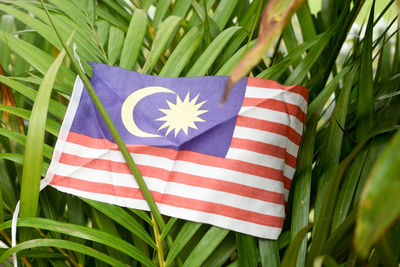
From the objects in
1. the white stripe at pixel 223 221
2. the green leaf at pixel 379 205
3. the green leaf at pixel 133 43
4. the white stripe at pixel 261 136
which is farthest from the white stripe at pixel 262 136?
the green leaf at pixel 379 205

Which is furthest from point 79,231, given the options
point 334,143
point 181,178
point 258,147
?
point 334,143

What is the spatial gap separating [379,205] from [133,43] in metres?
0.51

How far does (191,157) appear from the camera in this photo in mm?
511

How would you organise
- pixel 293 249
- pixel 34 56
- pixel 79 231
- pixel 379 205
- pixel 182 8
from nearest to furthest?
pixel 379 205 < pixel 293 249 < pixel 79 231 < pixel 34 56 < pixel 182 8

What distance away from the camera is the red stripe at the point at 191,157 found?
1.62ft

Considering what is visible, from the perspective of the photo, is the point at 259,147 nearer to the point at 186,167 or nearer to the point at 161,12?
the point at 186,167

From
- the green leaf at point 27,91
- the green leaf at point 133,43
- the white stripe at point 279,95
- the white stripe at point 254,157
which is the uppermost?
the green leaf at point 133,43

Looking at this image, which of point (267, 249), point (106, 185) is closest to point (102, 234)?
point (106, 185)

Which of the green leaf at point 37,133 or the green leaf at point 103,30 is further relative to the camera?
the green leaf at point 103,30

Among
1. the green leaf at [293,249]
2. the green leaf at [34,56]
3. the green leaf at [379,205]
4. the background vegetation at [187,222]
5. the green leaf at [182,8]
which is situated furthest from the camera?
the green leaf at [182,8]

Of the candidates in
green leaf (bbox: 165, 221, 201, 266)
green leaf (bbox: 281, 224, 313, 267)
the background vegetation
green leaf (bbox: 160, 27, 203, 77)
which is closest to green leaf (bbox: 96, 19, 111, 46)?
the background vegetation

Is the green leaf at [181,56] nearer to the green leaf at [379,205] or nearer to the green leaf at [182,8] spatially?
the green leaf at [182,8]

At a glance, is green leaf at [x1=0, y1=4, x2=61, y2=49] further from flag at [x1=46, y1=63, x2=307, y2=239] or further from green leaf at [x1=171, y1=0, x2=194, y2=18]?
green leaf at [x1=171, y1=0, x2=194, y2=18]

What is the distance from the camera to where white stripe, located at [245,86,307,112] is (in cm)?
52
